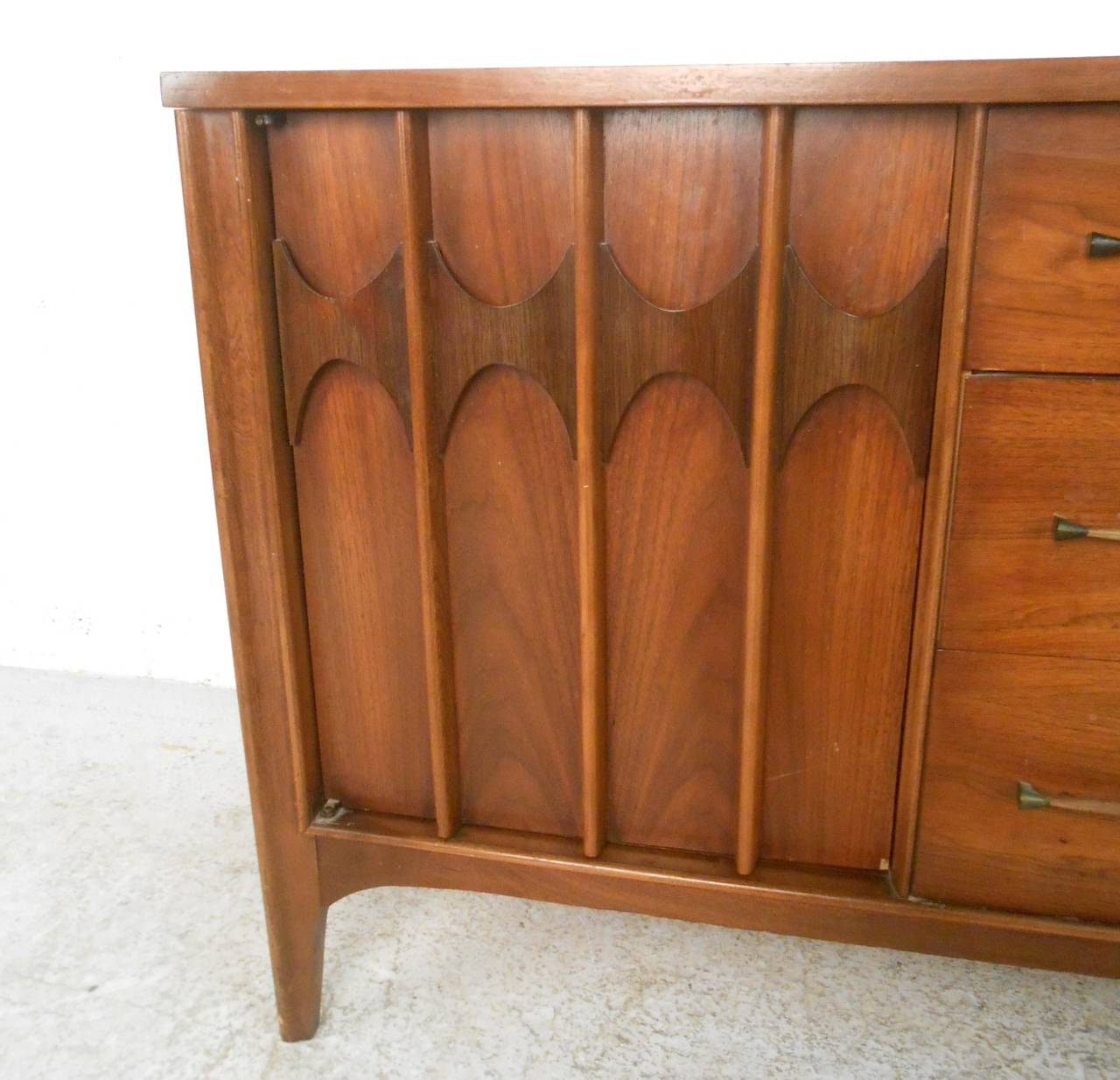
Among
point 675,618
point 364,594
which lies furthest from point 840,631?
point 364,594

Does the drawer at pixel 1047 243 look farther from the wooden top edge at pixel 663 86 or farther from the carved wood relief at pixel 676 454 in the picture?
the carved wood relief at pixel 676 454

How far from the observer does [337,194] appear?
0.98 m

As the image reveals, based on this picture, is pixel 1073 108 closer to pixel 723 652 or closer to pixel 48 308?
pixel 723 652

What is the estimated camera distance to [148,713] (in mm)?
2047

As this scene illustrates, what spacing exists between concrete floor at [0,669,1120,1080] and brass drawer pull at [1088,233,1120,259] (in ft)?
3.07

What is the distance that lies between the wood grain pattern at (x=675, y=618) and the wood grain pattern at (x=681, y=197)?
0.10 m

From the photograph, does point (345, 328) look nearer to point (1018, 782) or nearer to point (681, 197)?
point (681, 197)

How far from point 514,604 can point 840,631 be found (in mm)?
323

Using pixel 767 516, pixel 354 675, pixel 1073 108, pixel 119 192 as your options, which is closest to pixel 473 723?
pixel 354 675

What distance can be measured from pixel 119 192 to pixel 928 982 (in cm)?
180

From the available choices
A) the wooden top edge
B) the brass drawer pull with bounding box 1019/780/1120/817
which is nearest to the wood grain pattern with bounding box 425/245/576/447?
the wooden top edge

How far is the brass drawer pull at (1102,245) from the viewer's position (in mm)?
845

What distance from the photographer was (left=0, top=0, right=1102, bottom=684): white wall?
1.58 metres

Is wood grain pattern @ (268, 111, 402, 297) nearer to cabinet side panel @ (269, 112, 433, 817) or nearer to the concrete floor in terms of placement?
cabinet side panel @ (269, 112, 433, 817)
